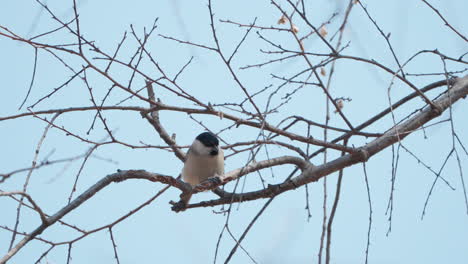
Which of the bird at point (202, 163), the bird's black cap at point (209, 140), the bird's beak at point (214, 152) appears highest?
the bird's black cap at point (209, 140)

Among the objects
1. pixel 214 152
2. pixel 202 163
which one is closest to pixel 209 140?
pixel 214 152

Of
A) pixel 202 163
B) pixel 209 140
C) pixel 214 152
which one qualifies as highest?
pixel 209 140

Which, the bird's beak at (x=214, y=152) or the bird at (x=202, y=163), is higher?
the bird's beak at (x=214, y=152)

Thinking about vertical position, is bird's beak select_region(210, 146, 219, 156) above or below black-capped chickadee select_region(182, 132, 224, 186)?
above

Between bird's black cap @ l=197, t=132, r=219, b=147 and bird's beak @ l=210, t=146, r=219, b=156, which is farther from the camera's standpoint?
bird's black cap @ l=197, t=132, r=219, b=147

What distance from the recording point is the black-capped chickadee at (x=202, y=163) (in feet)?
18.0

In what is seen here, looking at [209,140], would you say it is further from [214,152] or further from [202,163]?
[202,163]

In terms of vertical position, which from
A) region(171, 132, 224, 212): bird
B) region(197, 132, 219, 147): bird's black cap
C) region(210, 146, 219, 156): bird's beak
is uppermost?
region(197, 132, 219, 147): bird's black cap

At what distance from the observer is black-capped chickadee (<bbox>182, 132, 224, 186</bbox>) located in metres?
5.50

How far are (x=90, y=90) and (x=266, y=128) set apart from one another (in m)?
0.96

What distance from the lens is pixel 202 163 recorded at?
5.51 meters

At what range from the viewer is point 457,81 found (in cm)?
414

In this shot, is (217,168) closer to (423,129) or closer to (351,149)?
(351,149)

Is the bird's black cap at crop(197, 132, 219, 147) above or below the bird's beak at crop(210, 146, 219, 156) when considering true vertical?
above
